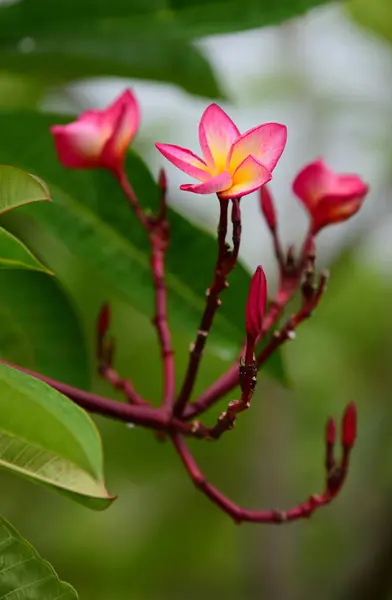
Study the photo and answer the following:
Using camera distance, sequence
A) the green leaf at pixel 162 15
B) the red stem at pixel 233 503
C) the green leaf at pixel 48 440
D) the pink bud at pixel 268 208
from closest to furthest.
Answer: the green leaf at pixel 48 440 < the red stem at pixel 233 503 < the pink bud at pixel 268 208 < the green leaf at pixel 162 15

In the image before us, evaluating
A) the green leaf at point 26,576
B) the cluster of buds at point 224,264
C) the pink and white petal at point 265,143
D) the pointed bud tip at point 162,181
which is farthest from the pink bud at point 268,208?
the green leaf at point 26,576

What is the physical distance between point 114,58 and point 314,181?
455 mm

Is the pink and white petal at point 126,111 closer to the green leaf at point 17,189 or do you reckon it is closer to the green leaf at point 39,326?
A: the green leaf at point 39,326

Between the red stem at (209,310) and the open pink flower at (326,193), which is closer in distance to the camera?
the red stem at (209,310)

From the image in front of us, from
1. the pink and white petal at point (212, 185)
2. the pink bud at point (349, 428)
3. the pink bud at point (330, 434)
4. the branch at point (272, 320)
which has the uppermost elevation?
the pink and white petal at point (212, 185)

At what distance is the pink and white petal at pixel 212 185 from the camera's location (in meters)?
0.55

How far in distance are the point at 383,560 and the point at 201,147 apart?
1.61 m

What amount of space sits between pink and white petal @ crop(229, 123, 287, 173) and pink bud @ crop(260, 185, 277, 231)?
314mm

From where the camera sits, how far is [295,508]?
30.3 inches

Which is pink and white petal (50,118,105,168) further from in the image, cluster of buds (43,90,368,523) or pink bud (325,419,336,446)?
pink bud (325,419,336,446)

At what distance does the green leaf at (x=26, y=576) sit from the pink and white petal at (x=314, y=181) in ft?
1.52

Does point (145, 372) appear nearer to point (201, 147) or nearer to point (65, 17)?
point (65, 17)

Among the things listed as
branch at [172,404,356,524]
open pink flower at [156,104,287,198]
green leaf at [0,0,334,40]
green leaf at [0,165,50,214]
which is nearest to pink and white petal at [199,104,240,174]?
open pink flower at [156,104,287,198]

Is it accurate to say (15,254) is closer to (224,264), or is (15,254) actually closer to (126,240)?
(224,264)
